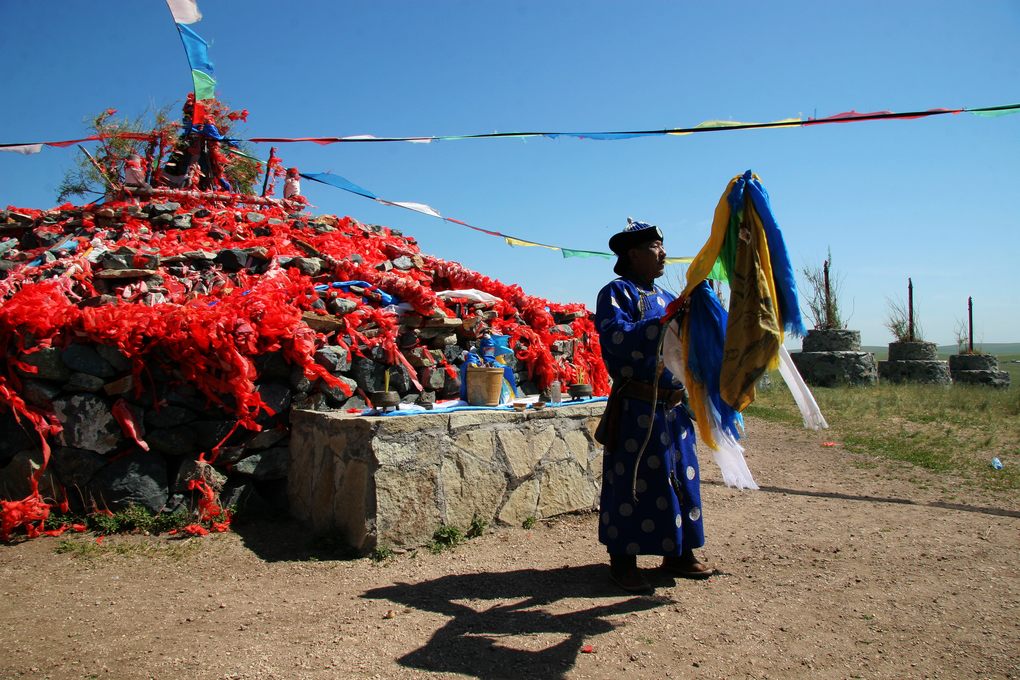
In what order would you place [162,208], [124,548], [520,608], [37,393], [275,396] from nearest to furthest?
[520,608] < [124,548] < [37,393] < [275,396] < [162,208]

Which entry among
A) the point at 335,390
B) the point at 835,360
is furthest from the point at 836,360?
the point at 335,390

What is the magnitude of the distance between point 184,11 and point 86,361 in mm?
4509

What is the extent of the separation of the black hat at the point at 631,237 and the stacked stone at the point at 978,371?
57.1 ft

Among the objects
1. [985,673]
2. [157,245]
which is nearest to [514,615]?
[985,673]

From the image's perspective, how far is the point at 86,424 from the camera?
4344 mm

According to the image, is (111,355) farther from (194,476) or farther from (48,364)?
(194,476)

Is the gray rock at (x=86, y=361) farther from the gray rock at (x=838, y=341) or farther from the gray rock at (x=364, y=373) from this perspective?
the gray rock at (x=838, y=341)

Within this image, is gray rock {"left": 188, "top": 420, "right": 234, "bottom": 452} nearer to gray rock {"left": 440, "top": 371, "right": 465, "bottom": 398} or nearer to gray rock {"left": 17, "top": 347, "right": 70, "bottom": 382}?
gray rock {"left": 17, "top": 347, "right": 70, "bottom": 382}

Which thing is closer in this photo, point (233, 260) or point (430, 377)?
point (430, 377)

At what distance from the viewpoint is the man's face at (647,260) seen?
12.1 feet

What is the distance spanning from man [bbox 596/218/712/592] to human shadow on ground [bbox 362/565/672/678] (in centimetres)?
27

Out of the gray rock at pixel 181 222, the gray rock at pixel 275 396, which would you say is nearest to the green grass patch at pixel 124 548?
the gray rock at pixel 275 396

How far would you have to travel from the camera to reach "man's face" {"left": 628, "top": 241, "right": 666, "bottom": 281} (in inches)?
145

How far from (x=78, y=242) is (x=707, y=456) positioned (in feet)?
21.5
